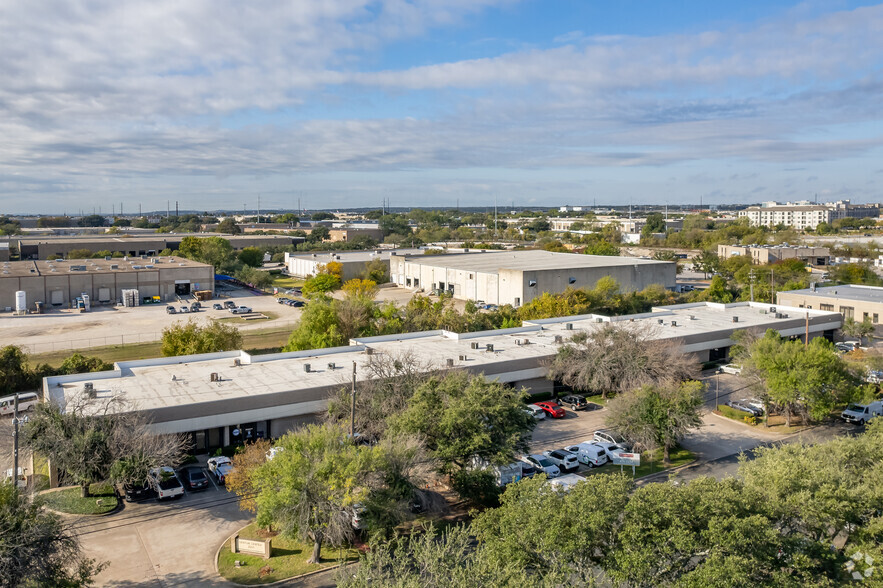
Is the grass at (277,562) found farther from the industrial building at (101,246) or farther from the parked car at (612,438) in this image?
the industrial building at (101,246)

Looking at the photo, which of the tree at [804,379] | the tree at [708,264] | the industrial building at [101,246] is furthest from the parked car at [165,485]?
the industrial building at [101,246]

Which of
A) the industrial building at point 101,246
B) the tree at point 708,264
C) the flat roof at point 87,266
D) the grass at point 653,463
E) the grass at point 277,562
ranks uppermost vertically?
the industrial building at point 101,246

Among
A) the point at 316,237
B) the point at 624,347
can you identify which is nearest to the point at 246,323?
the point at 624,347

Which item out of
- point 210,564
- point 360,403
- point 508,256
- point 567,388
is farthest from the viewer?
point 508,256

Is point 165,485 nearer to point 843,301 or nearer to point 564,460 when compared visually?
point 564,460

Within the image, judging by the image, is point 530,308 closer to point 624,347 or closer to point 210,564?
point 624,347
